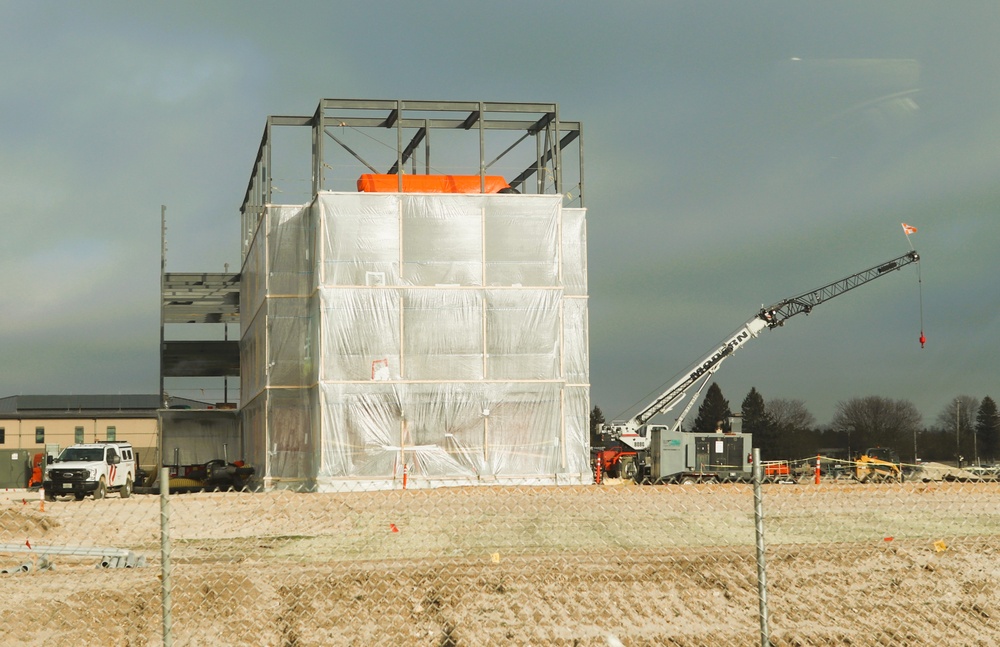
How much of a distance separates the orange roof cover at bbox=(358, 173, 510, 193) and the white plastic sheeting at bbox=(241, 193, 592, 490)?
2.38 m

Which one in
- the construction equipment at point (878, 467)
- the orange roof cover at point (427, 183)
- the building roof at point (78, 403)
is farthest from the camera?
the building roof at point (78, 403)

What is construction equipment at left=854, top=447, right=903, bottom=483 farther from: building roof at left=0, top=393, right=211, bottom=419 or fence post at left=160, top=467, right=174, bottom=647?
building roof at left=0, top=393, right=211, bottom=419

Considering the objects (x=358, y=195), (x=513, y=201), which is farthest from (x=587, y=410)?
(x=358, y=195)

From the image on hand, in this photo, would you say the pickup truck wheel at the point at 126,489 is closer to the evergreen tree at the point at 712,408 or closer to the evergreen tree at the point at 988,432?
the evergreen tree at the point at 988,432

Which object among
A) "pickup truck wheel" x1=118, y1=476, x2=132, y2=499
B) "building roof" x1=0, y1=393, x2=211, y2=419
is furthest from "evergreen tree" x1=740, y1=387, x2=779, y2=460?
"building roof" x1=0, y1=393, x2=211, y2=419

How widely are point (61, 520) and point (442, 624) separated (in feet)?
57.5

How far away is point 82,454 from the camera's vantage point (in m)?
39.2

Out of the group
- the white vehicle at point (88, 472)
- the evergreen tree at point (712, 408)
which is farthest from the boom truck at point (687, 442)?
the evergreen tree at point (712, 408)

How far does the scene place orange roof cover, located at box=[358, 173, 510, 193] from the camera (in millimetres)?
41469

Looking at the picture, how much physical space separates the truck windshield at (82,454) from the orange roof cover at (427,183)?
1416 cm

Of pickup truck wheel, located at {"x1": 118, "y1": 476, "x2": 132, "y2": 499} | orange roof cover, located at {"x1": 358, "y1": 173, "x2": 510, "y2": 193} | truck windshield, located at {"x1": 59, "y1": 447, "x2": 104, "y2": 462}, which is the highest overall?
orange roof cover, located at {"x1": 358, "y1": 173, "x2": 510, "y2": 193}

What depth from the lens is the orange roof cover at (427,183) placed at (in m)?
41.5

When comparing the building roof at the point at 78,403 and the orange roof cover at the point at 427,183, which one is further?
the building roof at the point at 78,403

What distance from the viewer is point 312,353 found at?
130ft
